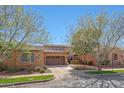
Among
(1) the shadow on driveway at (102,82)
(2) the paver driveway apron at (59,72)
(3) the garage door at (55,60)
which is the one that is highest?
(3) the garage door at (55,60)

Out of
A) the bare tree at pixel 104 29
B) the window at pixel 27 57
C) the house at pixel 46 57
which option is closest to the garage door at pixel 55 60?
the house at pixel 46 57

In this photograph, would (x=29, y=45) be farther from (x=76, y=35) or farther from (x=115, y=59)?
(x=115, y=59)

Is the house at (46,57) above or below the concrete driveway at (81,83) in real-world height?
above

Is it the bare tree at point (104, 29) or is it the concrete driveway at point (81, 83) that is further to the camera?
the bare tree at point (104, 29)

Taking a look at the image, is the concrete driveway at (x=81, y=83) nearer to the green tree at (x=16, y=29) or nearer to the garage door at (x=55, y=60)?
the green tree at (x=16, y=29)

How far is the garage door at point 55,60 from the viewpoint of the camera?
37144mm

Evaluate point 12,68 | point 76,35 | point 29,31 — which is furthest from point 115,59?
point 29,31

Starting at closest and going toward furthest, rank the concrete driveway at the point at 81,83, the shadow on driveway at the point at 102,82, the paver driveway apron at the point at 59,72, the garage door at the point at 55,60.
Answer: the concrete driveway at the point at 81,83
the shadow on driveway at the point at 102,82
the paver driveway apron at the point at 59,72
the garage door at the point at 55,60

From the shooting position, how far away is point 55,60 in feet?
123

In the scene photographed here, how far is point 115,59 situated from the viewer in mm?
36938

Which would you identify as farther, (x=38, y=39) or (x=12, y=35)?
(x=38, y=39)

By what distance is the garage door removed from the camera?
3714 centimetres

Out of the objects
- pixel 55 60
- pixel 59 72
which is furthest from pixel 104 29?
pixel 55 60
